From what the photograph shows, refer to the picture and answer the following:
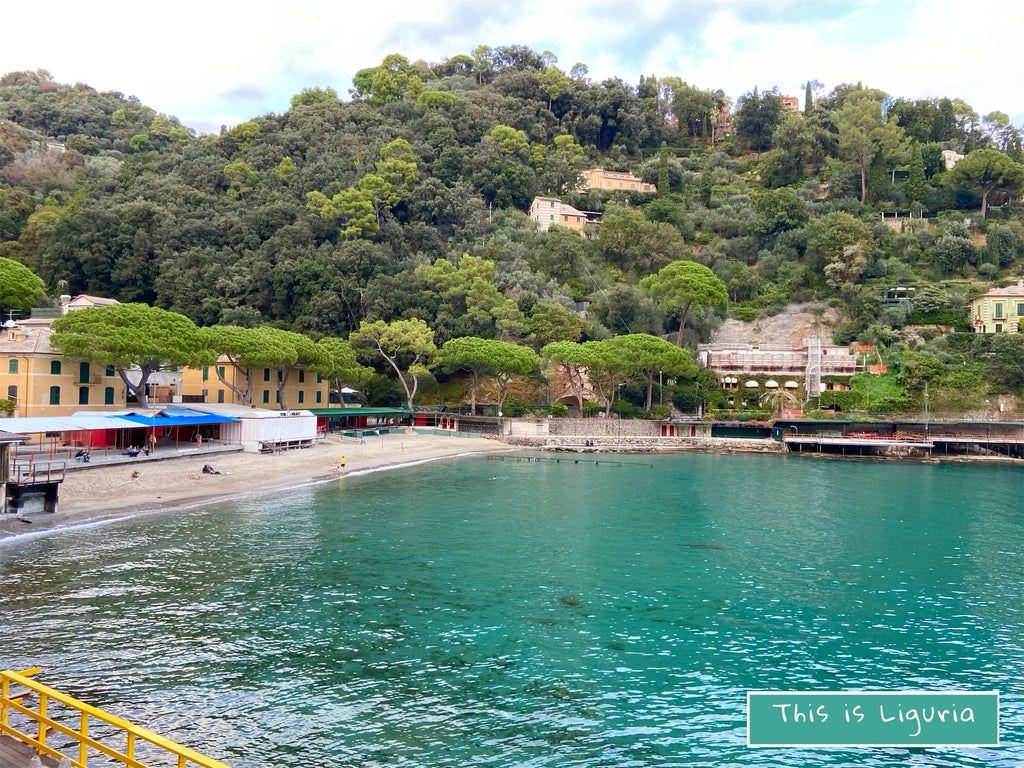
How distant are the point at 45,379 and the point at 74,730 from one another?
44.3 meters

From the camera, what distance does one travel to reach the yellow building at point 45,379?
45.6 metres

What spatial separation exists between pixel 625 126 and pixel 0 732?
141 m

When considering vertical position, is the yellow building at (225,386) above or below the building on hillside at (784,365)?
below

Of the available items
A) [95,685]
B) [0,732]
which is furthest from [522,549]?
[0,732]

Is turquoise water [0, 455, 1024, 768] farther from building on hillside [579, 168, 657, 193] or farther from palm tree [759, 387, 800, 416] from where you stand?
building on hillside [579, 168, 657, 193]

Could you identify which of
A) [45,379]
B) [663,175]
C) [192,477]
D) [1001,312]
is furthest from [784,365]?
[45,379]

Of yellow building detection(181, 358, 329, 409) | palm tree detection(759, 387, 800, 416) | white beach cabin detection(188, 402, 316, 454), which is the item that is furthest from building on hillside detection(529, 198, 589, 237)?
white beach cabin detection(188, 402, 316, 454)

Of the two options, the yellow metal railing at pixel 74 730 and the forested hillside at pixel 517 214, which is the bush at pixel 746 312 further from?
the yellow metal railing at pixel 74 730

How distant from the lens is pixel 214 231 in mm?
88500

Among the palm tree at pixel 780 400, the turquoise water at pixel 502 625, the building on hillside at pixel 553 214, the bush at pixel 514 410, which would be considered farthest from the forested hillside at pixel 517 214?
the turquoise water at pixel 502 625

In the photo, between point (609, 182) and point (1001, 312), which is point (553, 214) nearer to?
point (609, 182)

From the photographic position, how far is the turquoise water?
571 inches

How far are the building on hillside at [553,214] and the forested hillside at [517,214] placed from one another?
387cm

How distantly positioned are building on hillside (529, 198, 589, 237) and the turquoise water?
7425 cm
